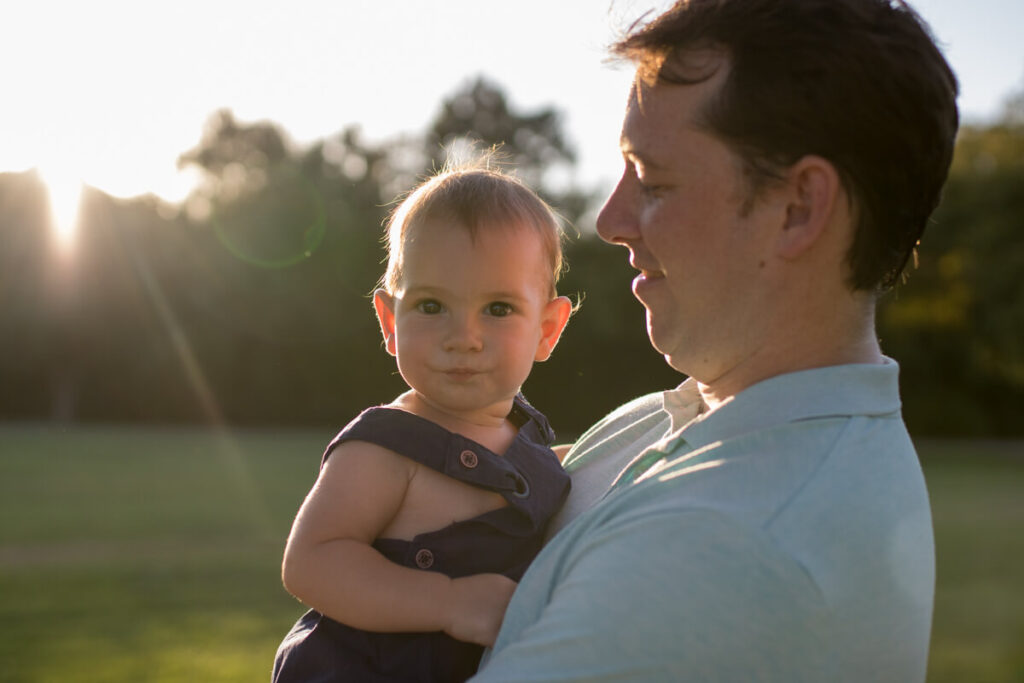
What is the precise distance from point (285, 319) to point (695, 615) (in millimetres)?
28030

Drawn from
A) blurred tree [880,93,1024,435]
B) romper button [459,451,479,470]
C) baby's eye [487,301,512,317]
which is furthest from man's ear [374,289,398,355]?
blurred tree [880,93,1024,435]

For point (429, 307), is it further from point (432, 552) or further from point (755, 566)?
point (755, 566)

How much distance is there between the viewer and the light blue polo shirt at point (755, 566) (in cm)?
140

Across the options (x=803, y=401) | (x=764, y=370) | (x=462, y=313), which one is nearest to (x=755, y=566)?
(x=803, y=401)

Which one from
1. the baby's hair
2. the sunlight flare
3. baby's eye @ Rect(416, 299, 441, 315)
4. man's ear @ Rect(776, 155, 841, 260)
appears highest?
the sunlight flare

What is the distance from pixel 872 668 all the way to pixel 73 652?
7.39 meters

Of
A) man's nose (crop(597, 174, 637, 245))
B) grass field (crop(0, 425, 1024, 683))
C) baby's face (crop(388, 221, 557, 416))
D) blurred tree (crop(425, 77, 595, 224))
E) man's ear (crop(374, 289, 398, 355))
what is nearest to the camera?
man's nose (crop(597, 174, 637, 245))

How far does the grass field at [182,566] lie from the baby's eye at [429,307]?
545 cm

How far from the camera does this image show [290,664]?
6.38ft

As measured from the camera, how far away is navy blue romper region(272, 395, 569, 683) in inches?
73.6

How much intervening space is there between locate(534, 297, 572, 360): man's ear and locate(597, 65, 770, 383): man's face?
402 mm

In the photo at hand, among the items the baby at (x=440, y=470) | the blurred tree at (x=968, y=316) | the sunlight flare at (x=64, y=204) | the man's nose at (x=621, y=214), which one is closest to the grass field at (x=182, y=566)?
the baby at (x=440, y=470)

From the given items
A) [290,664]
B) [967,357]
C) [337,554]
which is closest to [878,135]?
[337,554]

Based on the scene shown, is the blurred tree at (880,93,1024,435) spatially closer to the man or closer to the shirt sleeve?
the man
